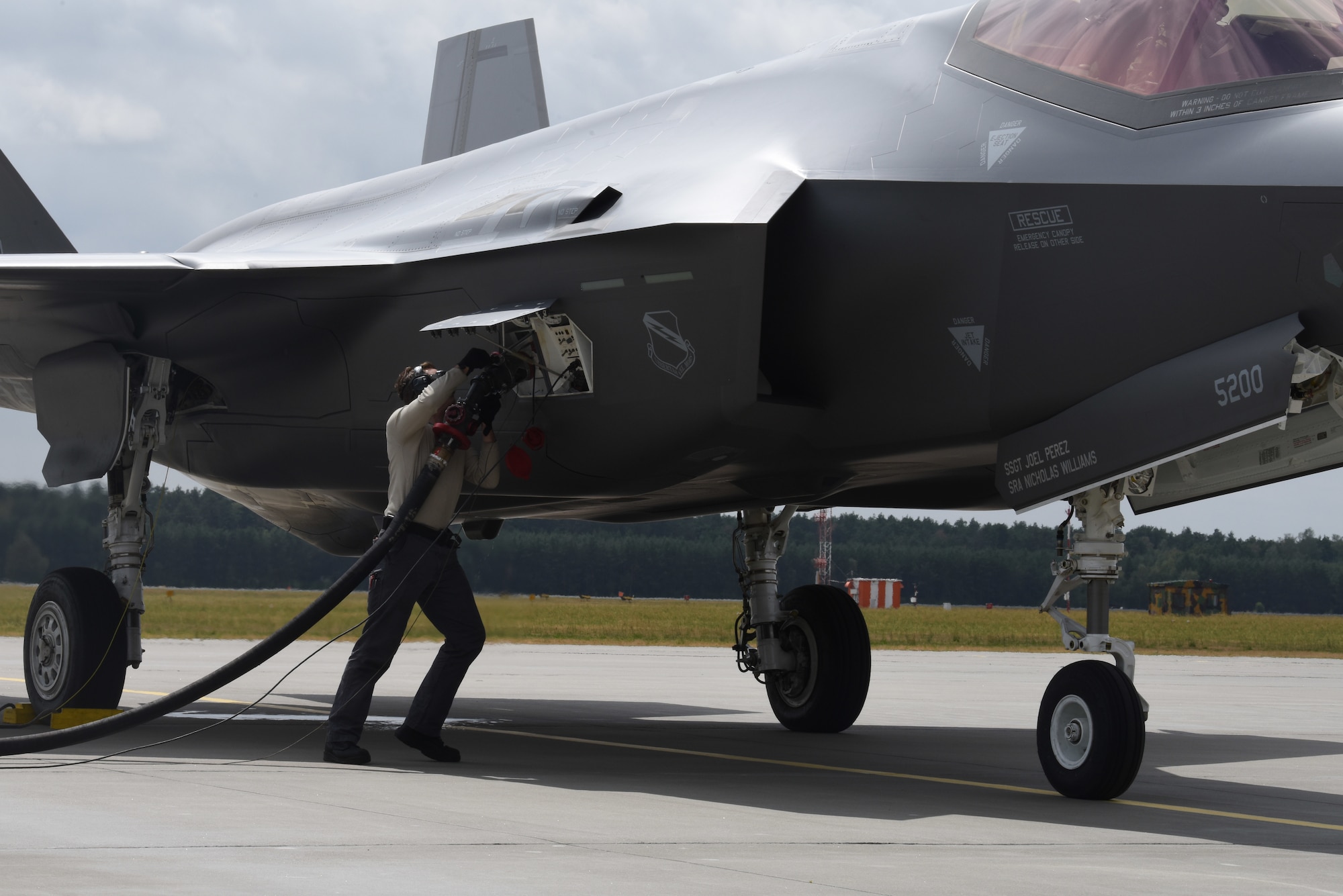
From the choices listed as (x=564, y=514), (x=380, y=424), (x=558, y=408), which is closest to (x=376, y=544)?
(x=558, y=408)

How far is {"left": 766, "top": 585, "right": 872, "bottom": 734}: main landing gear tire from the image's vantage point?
12438 mm

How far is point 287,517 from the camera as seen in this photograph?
14.1 m

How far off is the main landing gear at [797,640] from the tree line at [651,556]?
1.35m

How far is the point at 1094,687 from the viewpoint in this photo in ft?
24.6

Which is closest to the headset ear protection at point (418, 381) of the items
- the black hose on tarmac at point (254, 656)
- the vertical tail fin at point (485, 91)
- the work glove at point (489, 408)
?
the work glove at point (489, 408)

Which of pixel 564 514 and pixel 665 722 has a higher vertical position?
pixel 564 514

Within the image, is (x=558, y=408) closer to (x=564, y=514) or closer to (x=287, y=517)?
(x=564, y=514)

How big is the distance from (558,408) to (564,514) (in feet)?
8.09

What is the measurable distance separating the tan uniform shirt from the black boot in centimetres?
125

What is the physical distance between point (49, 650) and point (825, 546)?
216 feet

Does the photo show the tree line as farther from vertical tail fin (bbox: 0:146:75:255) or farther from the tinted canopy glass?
the tinted canopy glass

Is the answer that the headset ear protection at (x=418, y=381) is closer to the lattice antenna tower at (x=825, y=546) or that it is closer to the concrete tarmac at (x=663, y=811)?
the concrete tarmac at (x=663, y=811)

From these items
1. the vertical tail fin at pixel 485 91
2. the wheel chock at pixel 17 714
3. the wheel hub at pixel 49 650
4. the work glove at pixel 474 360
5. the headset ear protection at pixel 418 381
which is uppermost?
the vertical tail fin at pixel 485 91

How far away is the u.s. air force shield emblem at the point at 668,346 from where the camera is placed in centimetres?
865
